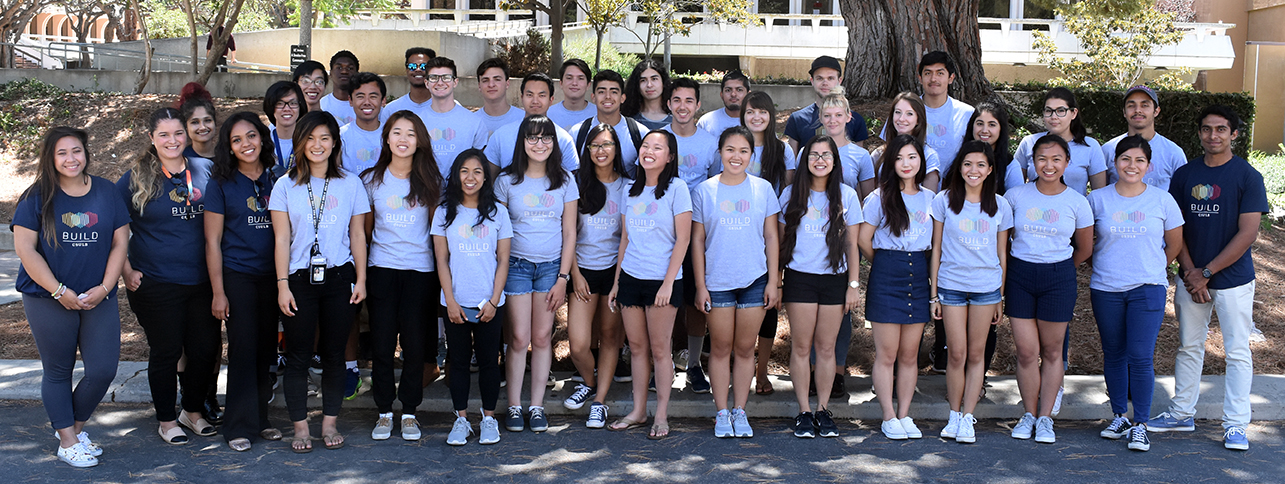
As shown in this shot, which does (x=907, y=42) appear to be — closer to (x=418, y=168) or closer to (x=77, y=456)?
(x=418, y=168)

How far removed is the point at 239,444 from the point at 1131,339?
4.73 m

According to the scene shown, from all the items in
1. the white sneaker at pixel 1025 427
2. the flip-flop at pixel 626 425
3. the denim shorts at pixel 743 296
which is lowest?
the flip-flop at pixel 626 425

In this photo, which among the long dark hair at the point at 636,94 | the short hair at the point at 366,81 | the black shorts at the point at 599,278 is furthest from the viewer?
the long dark hair at the point at 636,94

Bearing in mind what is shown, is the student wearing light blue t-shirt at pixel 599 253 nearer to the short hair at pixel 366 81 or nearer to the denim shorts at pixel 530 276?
the denim shorts at pixel 530 276

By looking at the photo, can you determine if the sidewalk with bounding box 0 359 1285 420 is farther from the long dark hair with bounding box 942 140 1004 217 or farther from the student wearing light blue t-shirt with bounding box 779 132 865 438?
the long dark hair with bounding box 942 140 1004 217

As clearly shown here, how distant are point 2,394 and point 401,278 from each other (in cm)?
280

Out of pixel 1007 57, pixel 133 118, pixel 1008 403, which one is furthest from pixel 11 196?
pixel 1007 57

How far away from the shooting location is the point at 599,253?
5297 millimetres

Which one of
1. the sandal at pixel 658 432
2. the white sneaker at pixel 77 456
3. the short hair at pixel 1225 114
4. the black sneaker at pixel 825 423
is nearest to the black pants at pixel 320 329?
the white sneaker at pixel 77 456

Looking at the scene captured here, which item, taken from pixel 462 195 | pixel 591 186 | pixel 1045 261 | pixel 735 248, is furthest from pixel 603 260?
pixel 1045 261

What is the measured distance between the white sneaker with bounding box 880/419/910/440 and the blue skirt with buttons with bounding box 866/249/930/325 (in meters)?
0.57

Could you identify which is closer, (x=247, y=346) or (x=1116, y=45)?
(x=247, y=346)

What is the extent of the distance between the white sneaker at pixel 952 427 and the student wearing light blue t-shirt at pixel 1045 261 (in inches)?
12.7

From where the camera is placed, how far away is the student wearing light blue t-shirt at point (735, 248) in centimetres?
501
